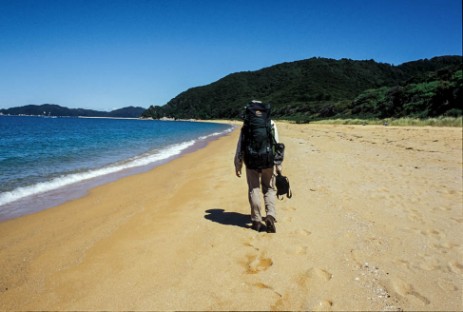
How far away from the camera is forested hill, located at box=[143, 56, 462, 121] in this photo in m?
36.6

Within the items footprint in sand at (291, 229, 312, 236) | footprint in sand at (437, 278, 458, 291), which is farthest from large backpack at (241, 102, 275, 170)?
footprint in sand at (437, 278, 458, 291)

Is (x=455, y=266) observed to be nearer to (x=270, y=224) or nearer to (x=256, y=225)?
(x=270, y=224)

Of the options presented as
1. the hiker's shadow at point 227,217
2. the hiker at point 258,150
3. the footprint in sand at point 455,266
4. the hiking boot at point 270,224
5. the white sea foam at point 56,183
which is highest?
the hiker at point 258,150

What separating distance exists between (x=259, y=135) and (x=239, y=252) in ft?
5.64

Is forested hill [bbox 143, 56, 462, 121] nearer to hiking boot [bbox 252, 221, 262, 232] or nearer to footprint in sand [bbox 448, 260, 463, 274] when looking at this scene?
hiking boot [bbox 252, 221, 262, 232]

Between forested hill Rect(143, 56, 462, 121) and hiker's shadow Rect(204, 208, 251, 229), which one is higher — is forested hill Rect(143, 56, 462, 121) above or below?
above

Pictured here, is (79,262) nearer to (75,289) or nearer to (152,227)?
(75,289)

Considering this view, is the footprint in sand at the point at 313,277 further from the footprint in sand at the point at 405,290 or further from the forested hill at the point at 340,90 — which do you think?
the forested hill at the point at 340,90

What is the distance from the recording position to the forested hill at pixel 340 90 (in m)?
36.6

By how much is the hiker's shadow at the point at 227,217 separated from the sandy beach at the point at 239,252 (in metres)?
0.02

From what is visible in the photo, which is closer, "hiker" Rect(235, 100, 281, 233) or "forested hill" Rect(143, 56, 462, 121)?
"hiker" Rect(235, 100, 281, 233)

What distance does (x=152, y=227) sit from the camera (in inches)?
198

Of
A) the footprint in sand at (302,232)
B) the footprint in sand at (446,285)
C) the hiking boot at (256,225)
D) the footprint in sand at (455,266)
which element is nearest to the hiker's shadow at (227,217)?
the hiking boot at (256,225)

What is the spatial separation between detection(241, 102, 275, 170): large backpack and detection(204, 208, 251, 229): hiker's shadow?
3.82 ft
